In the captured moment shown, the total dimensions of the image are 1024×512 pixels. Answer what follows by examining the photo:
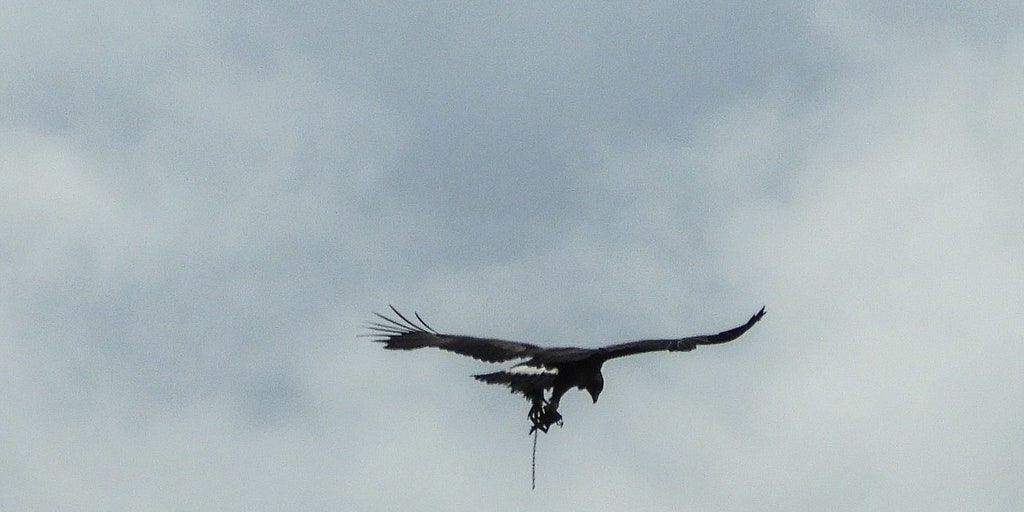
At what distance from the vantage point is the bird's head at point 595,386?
33906mm

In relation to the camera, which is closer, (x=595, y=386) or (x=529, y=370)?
(x=529, y=370)

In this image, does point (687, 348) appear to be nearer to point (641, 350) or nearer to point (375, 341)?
point (641, 350)

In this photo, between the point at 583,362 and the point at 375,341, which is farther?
the point at 375,341

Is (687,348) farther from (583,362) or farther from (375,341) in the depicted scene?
(375,341)

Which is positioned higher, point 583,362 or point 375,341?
point 375,341

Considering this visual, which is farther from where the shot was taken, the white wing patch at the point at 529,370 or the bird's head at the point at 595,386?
the bird's head at the point at 595,386

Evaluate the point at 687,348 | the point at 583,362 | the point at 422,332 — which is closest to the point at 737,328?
the point at 687,348

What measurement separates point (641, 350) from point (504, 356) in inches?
121

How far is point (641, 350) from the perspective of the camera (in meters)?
33.2

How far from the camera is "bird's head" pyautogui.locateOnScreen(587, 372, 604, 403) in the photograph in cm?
3391

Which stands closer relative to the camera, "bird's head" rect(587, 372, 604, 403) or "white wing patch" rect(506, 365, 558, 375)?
"white wing patch" rect(506, 365, 558, 375)

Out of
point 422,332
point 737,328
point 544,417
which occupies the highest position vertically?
point 422,332

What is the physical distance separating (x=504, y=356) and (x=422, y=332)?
15.1 ft

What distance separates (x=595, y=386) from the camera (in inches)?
1339
